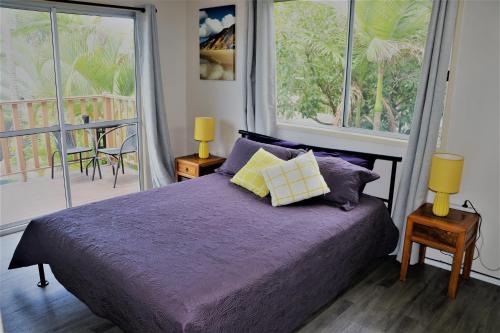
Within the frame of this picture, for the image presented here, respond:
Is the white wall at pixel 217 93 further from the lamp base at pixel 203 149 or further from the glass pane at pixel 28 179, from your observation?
the glass pane at pixel 28 179

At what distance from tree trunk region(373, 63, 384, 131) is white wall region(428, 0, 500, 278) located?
1.97ft

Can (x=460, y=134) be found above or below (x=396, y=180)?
above

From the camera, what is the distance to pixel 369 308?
271 cm

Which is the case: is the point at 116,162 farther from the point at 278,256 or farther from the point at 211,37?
the point at 278,256

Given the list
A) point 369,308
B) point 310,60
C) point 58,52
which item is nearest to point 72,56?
point 58,52

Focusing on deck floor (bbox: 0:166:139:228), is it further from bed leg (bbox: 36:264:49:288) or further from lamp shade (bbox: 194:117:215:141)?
bed leg (bbox: 36:264:49:288)

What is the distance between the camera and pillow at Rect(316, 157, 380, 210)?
9.93 ft

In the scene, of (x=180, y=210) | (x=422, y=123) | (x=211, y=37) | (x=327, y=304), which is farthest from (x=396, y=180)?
(x=211, y=37)

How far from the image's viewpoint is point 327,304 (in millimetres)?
2725

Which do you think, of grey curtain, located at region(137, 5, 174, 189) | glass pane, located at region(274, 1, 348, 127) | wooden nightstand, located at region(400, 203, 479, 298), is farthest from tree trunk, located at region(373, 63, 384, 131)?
grey curtain, located at region(137, 5, 174, 189)

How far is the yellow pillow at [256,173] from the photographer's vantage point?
3213 mm

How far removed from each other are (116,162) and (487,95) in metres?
3.68

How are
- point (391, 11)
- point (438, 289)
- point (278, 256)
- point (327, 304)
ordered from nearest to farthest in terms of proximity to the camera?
point (278, 256), point (327, 304), point (438, 289), point (391, 11)

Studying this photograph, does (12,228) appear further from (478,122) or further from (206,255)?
(478,122)
